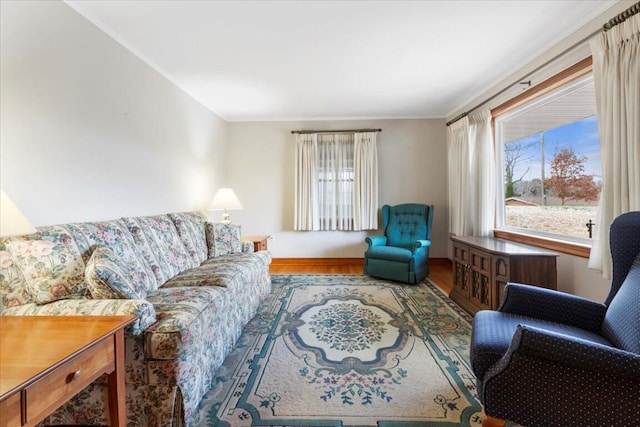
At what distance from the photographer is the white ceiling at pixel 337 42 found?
2.05 m

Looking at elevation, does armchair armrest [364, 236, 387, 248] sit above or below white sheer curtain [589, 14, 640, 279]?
below

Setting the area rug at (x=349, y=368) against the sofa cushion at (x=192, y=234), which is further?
the sofa cushion at (x=192, y=234)

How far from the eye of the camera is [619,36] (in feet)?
5.93

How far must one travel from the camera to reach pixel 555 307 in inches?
61.4

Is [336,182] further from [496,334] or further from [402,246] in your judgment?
[496,334]

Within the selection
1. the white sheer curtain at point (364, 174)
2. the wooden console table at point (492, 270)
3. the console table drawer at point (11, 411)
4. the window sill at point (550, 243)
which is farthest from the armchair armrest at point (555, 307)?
the white sheer curtain at point (364, 174)

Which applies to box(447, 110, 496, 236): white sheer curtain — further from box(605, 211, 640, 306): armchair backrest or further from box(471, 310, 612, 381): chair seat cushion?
box(471, 310, 612, 381): chair seat cushion

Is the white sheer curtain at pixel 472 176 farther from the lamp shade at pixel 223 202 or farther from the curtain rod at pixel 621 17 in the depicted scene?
the lamp shade at pixel 223 202

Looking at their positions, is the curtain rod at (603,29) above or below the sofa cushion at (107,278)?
above

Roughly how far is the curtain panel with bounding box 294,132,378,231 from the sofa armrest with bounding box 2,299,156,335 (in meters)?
3.44

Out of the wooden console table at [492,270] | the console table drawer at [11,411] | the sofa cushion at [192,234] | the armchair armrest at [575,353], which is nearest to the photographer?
the console table drawer at [11,411]

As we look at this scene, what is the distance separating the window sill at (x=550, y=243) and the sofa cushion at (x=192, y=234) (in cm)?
328

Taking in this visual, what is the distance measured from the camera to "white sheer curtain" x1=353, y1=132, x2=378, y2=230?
184 inches

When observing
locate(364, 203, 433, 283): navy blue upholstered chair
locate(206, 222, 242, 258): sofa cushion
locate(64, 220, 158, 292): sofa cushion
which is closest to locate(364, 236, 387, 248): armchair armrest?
locate(364, 203, 433, 283): navy blue upholstered chair
